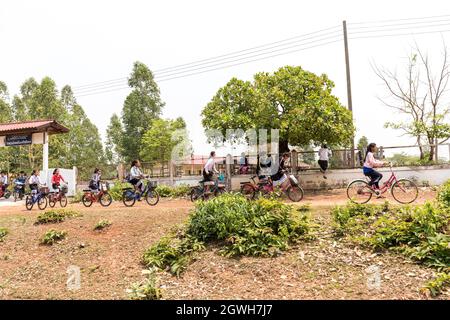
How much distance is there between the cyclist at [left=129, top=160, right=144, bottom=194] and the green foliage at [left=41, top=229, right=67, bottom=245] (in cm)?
463

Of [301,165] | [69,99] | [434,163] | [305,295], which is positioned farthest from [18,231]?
[69,99]

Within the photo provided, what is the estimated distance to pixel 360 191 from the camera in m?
11.3

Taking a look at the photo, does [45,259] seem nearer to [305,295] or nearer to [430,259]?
[305,295]

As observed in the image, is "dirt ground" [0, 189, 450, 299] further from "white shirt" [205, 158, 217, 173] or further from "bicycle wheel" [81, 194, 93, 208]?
"bicycle wheel" [81, 194, 93, 208]

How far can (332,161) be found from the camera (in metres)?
19.8

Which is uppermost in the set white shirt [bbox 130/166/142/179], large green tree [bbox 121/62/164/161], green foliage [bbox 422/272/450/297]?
large green tree [bbox 121/62/164/161]

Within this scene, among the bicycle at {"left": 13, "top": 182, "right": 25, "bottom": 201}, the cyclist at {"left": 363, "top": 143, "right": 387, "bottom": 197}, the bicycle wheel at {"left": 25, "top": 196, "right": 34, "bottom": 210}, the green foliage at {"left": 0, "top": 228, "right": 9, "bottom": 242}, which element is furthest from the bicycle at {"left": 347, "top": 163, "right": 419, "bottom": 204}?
the bicycle at {"left": 13, "top": 182, "right": 25, "bottom": 201}

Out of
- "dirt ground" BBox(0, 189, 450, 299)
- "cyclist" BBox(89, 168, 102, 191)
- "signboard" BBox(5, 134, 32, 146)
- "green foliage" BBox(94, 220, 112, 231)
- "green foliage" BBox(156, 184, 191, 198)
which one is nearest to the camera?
"dirt ground" BBox(0, 189, 450, 299)

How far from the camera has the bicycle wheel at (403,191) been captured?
1106 centimetres

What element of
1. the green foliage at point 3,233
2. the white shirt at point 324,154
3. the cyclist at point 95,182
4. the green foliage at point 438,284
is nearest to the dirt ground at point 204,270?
the green foliage at point 438,284

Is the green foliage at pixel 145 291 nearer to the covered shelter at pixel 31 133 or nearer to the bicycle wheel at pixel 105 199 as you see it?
the bicycle wheel at pixel 105 199

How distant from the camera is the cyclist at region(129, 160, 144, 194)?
1418cm

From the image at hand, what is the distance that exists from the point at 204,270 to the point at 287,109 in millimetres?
12179

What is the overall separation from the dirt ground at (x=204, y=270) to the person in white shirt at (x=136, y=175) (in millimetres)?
4299
